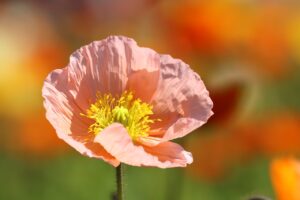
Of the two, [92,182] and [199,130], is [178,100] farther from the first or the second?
[92,182]

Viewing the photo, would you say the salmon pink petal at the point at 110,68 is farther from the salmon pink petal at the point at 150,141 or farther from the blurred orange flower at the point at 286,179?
the blurred orange flower at the point at 286,179

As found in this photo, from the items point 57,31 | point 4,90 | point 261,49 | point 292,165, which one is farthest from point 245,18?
point 292,165

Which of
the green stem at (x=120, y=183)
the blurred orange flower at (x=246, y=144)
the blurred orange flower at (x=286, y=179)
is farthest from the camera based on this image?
the blurred orange flower at (x=246, y=144)

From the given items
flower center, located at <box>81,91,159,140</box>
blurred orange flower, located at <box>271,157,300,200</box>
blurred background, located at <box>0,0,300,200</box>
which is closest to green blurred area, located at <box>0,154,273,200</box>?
blurred background, located at <box>0,0,300,200</box>

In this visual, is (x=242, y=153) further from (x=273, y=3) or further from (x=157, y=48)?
(x=273, y=3)

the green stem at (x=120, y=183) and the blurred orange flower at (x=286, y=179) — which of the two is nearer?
the green stem at (x=120, y=183)

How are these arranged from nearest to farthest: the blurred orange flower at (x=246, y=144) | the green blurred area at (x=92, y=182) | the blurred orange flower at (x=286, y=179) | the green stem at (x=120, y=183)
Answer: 1. the green stem at (x=120, y=183)
2. the blurred orange flower at (x=286, y=179)
3. the blurred orange flower at (x=246, y=144)
4. the green blurred area at (x=92, y=182)

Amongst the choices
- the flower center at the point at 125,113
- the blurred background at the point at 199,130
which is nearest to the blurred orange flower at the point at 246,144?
the blurred background at the point at 199,130
